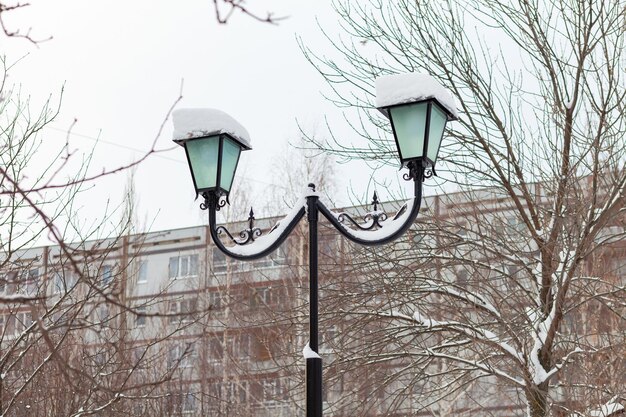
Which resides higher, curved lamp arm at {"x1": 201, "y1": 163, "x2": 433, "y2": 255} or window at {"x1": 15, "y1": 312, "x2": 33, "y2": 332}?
curved lamp arm at {"x1": 201, "y1": 163, "x2": 433, "y2": 255}

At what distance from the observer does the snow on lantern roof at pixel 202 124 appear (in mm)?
5414

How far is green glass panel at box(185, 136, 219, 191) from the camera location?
17.8ft

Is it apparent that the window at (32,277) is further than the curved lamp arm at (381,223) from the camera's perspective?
No

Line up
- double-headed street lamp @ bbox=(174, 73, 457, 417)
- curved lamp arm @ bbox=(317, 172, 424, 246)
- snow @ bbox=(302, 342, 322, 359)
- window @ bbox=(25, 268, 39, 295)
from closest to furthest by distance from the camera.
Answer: window @ bbox=(25, 268, 39, 295) < snow @ bbox=(302, 342, 322, 359) < double-headed street lamp @ bbox=(174, 73, 457, 417) < curved lamp arm @ bbox=(317, 172, 424, 246)

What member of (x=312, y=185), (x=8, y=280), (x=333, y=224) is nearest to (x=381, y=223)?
(x=333, y=224)

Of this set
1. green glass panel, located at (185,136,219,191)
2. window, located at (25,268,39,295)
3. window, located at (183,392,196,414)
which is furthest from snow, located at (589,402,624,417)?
window, located at (183,392,196,414)

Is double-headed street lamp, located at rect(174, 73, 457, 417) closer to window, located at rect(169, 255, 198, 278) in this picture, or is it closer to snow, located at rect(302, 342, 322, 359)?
snow, located at rect(302, 342, 322, 359)

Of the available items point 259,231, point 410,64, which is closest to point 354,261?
point 410,64

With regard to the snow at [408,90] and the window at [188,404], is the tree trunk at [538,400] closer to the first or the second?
the snow at [408,90]

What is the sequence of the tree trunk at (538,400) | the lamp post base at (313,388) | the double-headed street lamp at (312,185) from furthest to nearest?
the tree trunk at (538,400), the double-headed street lamp at (312,185), the lamp post base at (313,388)

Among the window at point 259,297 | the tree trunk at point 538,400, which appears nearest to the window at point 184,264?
the window at point 259,297

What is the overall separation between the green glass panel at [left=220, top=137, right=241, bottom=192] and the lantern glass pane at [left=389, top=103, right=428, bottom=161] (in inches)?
37.5

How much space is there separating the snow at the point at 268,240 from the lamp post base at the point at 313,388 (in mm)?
816

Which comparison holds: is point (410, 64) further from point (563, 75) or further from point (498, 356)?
point (498, 356)
